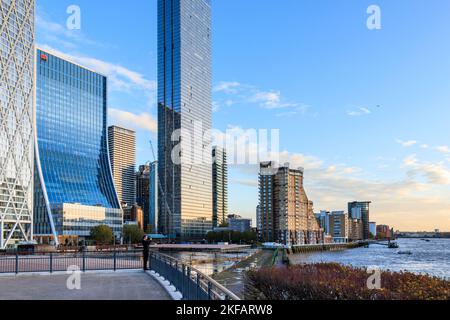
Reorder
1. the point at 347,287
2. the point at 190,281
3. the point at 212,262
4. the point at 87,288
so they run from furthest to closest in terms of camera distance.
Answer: the point at 212,262 < the point at 347,287 < the point at 87,288 < the point at 190,281

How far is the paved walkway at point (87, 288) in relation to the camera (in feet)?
63.9

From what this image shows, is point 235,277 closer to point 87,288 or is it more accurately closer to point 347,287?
point 347,287

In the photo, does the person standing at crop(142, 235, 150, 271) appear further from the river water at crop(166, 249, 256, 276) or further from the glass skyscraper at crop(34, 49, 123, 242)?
→ the glass skyscraper at crop(34, 49, 123, 242)

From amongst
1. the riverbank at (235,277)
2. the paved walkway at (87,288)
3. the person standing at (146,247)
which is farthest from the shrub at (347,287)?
the paved walkway at (87,288)

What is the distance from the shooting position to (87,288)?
22172 mm

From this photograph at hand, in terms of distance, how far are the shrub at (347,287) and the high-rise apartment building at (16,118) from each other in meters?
115

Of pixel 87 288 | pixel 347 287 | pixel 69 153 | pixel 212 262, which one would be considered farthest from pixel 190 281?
pixel 69 153

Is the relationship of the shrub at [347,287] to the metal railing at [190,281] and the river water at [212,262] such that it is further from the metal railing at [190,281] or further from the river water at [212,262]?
the river water at [212,262]

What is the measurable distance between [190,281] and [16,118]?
433 feet

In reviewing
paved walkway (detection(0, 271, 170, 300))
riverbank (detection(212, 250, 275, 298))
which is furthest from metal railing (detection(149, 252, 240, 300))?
riverbank (detection(212, 250, 275, 298))

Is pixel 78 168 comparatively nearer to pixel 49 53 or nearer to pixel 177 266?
pixel 49 53

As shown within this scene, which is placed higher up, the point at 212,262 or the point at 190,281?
the point at 190,281

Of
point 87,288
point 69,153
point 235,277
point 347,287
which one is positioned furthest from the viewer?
point 69,153
